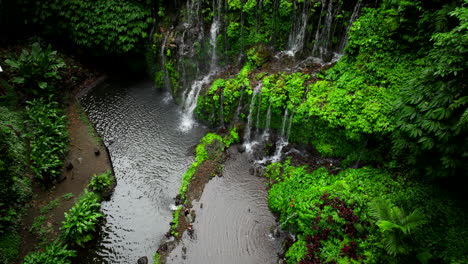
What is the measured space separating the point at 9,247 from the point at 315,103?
12.6m

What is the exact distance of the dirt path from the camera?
1028 centimetres

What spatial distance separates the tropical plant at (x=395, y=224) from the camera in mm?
7609

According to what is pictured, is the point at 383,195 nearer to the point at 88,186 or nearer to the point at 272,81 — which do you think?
the point at 272,81

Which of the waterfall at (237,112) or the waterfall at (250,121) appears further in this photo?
the waterfall at (237,112)

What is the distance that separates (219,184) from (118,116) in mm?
7816

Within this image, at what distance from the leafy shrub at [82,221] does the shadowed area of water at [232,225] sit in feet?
10.7

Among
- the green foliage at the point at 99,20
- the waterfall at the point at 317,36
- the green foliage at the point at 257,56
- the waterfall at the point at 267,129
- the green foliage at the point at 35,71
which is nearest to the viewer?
the waterfall at the point at 267,129

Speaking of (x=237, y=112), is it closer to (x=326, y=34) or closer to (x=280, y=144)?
(x=280, y=144)

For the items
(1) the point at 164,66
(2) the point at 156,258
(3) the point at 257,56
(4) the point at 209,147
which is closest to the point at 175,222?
(2) the point at 156,258

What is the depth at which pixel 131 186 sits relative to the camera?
12516 mm

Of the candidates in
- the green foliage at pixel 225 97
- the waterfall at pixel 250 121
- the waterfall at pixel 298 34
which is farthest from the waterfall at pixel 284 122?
the waterfall at pixel 298 34

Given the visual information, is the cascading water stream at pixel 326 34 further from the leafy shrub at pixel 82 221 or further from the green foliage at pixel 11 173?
the green foliage at pixel 11 173

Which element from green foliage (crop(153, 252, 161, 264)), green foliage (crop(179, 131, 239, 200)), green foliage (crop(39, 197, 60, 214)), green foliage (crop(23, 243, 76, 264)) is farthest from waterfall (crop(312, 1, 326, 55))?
green foliage (crop(23, 243, 76, 264))

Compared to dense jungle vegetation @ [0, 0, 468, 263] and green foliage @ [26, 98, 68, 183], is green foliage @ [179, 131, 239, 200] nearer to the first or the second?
dense jungle vegetation @ [0, 0, 468, 263]
